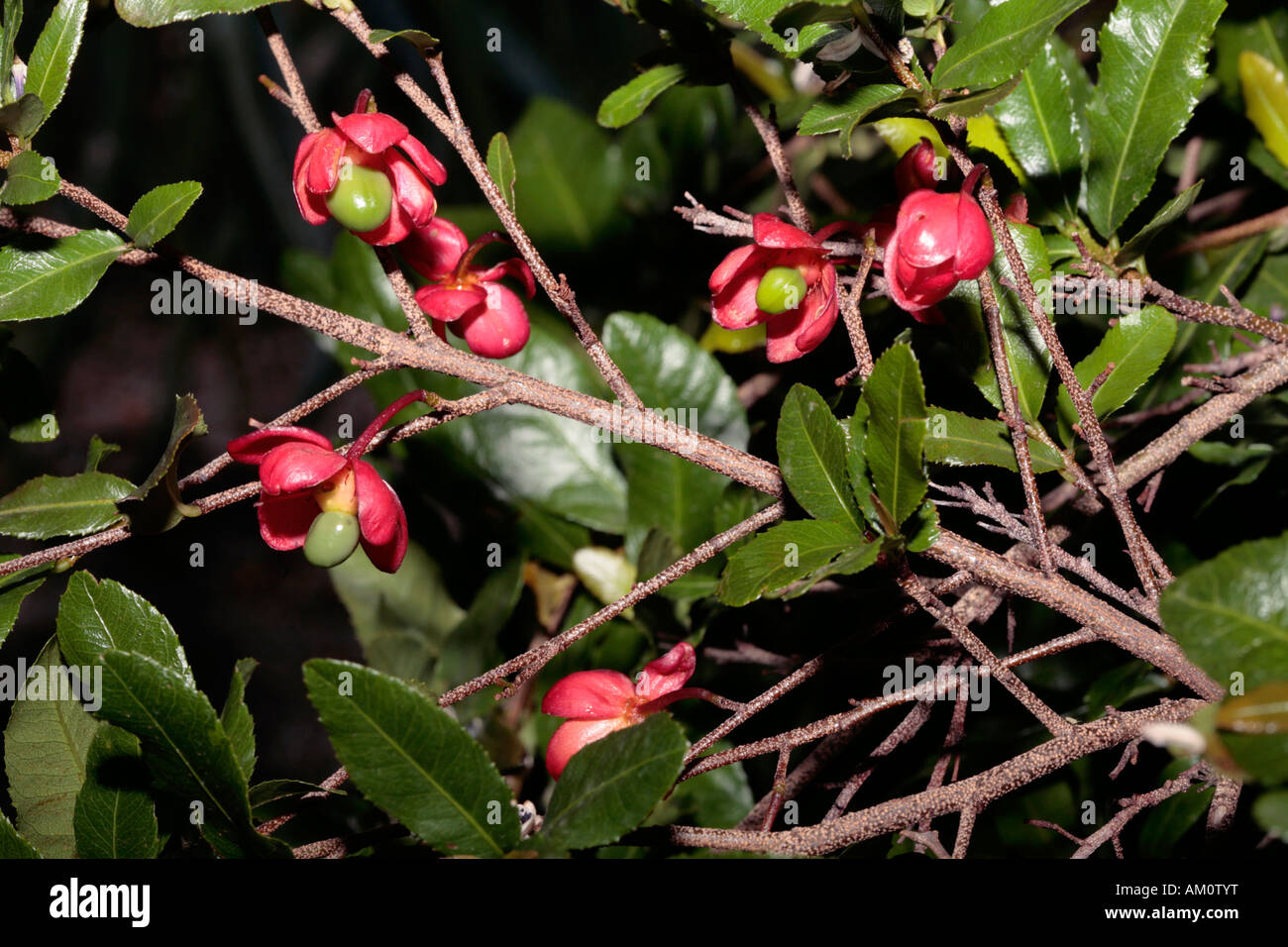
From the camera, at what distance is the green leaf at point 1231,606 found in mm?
406

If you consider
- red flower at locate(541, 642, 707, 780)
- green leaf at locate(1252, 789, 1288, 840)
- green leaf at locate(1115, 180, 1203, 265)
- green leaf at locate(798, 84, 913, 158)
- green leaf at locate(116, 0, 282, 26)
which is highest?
green leaf at locate(116, 0, 282, 26)

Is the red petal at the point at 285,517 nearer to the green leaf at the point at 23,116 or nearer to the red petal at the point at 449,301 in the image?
the red petal at the point at 449,301

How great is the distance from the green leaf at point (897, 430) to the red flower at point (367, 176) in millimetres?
313

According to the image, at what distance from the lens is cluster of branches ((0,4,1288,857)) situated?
0.58 m

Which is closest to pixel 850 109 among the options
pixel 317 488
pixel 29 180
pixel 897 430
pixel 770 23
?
pixel 770 23

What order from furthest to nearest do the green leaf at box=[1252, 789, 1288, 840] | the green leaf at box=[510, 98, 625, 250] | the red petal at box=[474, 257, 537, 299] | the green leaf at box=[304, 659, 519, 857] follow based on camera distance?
the green leaf at box=[510, 98, 625, 250] < the red petal at box=[474, 257, 537, 299] < the green leaf at box=[304, 659, 519, 857] < the green leaf at box=[1252, 789, 1288, 840]

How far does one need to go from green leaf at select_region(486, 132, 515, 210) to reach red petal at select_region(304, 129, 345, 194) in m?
0.10

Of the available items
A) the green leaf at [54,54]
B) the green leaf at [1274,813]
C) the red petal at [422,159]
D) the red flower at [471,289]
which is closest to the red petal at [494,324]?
the red flower at [471,289]

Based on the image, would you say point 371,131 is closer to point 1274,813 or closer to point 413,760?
point 413,760

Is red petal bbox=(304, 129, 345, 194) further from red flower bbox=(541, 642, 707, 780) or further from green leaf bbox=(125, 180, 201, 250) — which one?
red flower bbox=(541, 642, 707, 780)

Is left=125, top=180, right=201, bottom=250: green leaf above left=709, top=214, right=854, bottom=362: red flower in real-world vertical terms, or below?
above

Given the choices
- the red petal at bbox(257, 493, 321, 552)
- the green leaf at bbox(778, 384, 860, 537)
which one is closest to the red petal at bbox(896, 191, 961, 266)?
the green leaf at bbox(778, 384, 860, 537)

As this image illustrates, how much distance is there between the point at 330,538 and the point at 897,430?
35 cm
